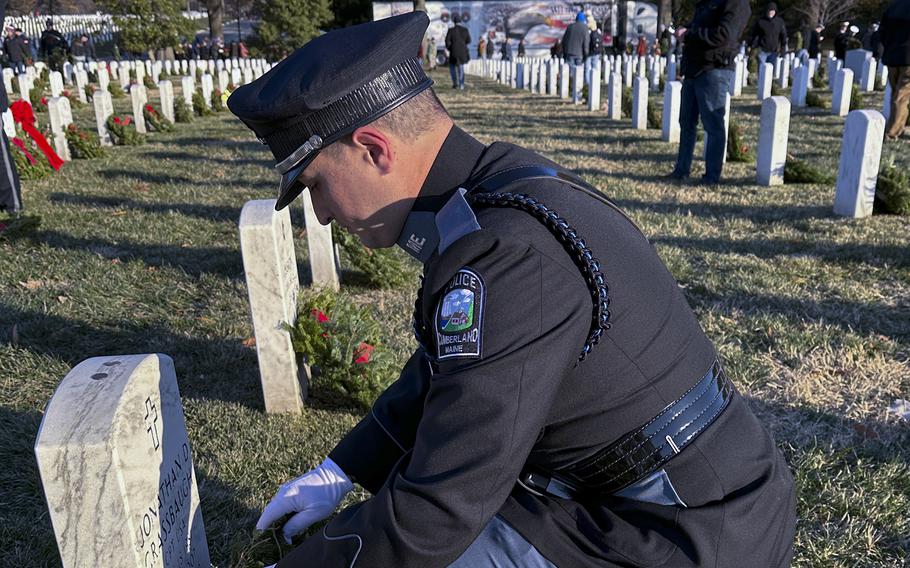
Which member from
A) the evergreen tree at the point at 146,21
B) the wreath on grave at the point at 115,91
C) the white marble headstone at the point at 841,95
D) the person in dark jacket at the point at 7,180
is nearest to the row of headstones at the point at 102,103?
the wreath on grave at the point at 115,91

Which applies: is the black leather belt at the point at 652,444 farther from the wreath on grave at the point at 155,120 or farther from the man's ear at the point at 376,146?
the wreath on grave at the point at 155,120

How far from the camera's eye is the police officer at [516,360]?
4.19 feet

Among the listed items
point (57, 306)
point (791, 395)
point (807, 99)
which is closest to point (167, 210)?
point (57, 306)

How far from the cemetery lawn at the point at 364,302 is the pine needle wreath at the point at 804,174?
22cm

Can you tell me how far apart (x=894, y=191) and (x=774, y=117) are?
1.70 meters

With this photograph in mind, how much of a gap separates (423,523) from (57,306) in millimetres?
4293

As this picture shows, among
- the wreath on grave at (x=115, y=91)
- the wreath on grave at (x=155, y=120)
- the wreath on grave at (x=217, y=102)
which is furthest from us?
the wreath on grave at (x=115, y=91)

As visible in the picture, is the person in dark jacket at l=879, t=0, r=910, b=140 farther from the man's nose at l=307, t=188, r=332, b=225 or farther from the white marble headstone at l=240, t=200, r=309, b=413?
the man's nose at l=307, t=188, r=332, b=225

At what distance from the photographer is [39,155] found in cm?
929

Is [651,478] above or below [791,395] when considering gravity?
above

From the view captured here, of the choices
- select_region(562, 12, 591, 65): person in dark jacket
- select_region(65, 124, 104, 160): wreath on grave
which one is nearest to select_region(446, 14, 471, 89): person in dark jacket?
select_region(562, 12, 591, 65): person in dark jacket

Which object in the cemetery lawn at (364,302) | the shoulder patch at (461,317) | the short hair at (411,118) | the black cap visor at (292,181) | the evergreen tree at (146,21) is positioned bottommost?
the cemetery lawn at (364,302)

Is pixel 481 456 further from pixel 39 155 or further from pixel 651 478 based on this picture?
pixel 39 155

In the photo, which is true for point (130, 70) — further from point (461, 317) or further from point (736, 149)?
point (461, 317)
